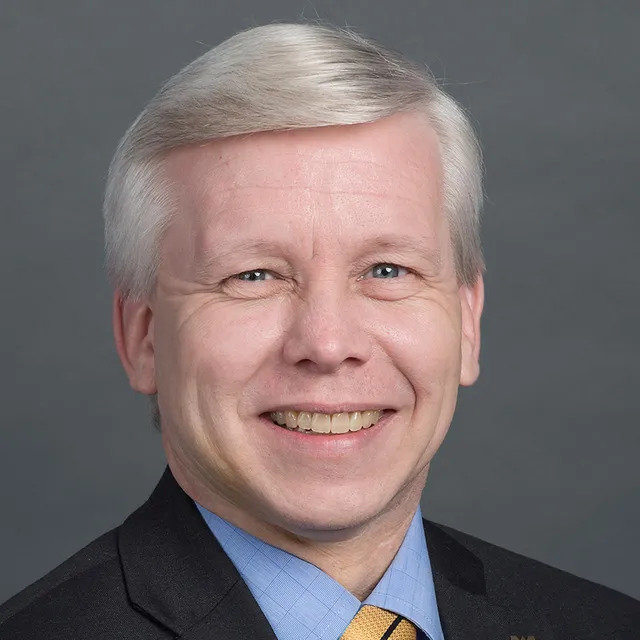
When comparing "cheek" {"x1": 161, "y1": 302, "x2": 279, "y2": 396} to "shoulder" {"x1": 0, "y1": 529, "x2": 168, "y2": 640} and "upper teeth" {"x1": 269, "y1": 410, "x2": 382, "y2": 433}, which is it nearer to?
"upper teeth" {"x1": 269, "y1": 410, "x2": 382, "y2": 433}

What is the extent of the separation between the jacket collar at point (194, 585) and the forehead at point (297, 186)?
631 mm

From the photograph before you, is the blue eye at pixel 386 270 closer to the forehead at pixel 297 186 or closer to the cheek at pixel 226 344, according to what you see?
the forehead at pixel 297 186

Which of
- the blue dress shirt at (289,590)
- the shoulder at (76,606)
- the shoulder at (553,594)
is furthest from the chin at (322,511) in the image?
the shoulder at (553,594)

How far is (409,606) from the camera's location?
3.38m

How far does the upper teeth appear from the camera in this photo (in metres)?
3.14

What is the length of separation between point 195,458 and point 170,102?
773mm

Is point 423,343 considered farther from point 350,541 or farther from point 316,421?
point 350,541

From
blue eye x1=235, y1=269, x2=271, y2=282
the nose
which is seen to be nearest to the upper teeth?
the nose

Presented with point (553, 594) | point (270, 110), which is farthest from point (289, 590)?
point (270, 110)

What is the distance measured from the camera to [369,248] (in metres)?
3.11

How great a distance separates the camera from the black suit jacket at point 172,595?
3.20 meters

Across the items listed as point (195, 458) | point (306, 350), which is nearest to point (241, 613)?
point (195, 458)

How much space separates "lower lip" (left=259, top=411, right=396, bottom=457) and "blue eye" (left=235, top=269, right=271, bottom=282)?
0.96 feet

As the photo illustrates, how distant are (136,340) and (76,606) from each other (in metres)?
A: 0.62
